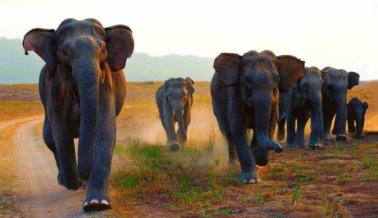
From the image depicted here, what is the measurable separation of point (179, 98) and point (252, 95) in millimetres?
8131

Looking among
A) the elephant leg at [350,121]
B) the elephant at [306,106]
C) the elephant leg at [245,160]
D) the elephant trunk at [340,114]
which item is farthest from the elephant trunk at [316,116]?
the elephant leg at [245,160]

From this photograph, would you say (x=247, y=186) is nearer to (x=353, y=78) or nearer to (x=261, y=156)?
(x=261, y=156)

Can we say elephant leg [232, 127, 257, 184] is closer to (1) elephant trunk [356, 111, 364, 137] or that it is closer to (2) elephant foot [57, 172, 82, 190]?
(2) elephant foot [57, 172, 82, 190]

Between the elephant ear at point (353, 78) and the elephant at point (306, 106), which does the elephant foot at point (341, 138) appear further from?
the elephant ear at point (353, 78)

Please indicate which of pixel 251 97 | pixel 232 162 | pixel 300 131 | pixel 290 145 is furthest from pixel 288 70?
pixel 300 131

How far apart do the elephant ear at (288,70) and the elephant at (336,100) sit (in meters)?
7.63

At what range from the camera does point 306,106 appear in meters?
17.2

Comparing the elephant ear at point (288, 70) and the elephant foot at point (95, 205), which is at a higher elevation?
the elephant ear at point (288, 70)

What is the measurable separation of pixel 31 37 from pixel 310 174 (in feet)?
18.3

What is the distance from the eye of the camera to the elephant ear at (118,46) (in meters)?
8.92

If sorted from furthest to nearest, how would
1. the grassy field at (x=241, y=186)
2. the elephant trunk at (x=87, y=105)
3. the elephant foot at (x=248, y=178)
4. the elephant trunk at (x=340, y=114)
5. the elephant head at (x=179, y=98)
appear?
the elephant trunk at (x=340, y=114), the elephant head at (x=179, y=98), the elephant foot at (x=248, y=178), the grassy field at (x=241, y=186), the elephant trunk at (x=87, y=105)

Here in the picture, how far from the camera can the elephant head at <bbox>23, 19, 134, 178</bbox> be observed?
7727 mm

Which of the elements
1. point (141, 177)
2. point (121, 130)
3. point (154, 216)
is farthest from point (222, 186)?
point (121, 130)

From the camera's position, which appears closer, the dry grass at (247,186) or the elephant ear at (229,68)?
the dry grass at (247,186)
